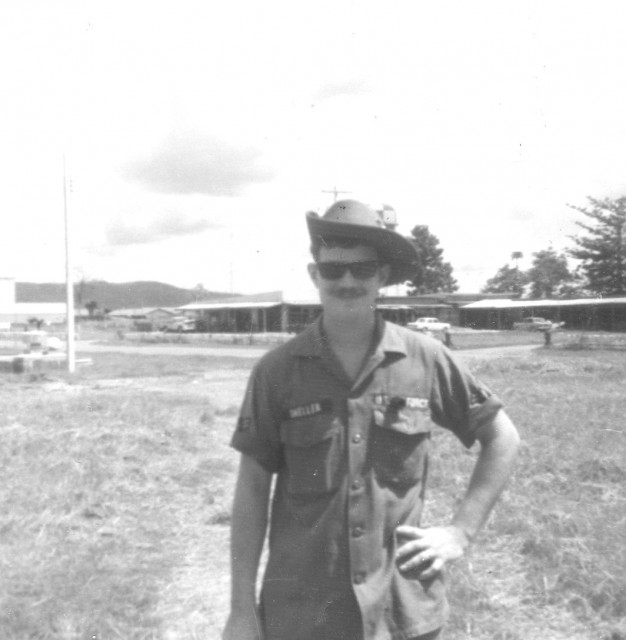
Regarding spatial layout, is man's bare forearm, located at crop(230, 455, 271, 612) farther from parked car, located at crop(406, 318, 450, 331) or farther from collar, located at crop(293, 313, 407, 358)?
parked car, located at crop(406, 318, 450, 331)

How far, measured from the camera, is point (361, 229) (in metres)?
2.09

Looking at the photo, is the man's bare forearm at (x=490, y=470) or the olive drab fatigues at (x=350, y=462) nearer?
the olive drab fatigues at (x=350, y=462)

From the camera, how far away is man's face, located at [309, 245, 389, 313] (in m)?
2.11

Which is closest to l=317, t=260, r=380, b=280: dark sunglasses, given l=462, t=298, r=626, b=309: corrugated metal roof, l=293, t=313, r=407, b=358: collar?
l=293, t=313, r=407, b=358: collar

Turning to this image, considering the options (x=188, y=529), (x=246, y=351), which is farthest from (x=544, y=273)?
(x=188, y=529)

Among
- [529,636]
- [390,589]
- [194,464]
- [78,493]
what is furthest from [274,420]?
[194,464]

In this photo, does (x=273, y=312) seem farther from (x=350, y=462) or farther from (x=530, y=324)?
(x=350, y=462)

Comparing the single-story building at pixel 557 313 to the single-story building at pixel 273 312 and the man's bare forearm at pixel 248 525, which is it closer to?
the single-story building at pixel 273 312

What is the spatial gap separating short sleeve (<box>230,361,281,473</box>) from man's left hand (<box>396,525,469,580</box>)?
36 centimetres

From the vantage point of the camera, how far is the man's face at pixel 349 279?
2.11 meters

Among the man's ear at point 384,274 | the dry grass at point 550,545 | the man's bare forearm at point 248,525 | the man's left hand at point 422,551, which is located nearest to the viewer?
the man's left hand at point 422,551

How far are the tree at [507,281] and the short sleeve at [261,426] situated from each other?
7823 centimetres

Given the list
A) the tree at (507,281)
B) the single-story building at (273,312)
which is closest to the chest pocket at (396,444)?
the single-story building at (273,312)

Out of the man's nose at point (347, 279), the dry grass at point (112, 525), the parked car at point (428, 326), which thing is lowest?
the dry grass at point (112, 525)
